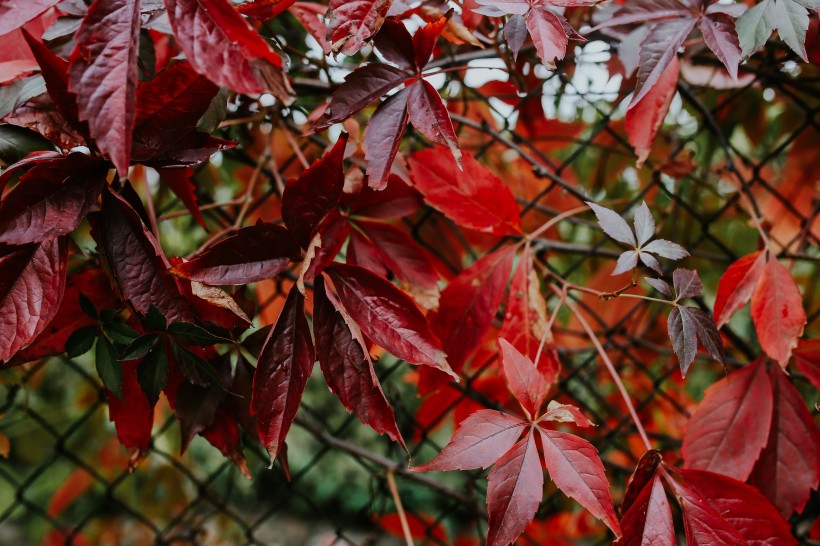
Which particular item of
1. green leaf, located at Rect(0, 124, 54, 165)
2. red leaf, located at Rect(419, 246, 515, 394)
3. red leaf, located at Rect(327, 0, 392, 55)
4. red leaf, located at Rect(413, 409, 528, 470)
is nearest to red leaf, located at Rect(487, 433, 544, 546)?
red leaf, located at Rect(413, 409, 528, 470)

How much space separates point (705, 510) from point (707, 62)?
650mm

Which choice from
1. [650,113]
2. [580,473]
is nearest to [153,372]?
[580,473]

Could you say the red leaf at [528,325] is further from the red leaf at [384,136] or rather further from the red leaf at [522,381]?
the red leaf at [384,136]

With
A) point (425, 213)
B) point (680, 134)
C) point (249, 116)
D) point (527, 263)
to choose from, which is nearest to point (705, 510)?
point (527, 263)

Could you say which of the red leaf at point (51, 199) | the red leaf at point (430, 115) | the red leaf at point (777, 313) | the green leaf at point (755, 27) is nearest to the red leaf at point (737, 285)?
the red leaf at point (777, 313)

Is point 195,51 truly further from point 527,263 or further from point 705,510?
point 705,510

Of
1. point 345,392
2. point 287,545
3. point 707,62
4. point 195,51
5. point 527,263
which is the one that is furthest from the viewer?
point 287,545

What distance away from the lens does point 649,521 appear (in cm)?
54

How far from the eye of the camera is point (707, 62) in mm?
918

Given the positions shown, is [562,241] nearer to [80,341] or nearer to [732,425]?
[732,425]

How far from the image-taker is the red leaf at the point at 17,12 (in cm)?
42

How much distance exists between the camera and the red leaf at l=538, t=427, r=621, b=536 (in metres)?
0.49

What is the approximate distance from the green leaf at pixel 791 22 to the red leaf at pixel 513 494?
0.40m

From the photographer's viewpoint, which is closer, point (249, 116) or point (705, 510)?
point (705, 510)
